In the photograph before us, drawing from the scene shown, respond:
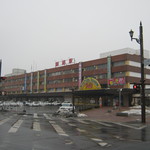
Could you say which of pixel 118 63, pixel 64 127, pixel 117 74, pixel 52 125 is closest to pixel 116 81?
pixel 117 74

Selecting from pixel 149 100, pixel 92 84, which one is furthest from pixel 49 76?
pixel 149 100

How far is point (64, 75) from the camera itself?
7919 centimetres

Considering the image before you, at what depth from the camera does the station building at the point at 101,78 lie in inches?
2193

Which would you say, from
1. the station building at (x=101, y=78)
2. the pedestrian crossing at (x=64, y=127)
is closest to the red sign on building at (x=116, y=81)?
the station building at (x=101, y=78)

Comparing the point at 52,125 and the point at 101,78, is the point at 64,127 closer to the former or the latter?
the point at 52,125

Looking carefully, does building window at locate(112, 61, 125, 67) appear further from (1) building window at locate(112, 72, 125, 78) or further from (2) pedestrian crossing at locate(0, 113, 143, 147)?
(2) pedestrian crossing at locate(0, 113, 143, 147)

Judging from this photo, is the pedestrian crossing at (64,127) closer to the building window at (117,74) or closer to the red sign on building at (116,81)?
the red sign on building at (116,81)

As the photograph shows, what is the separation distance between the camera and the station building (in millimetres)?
55697

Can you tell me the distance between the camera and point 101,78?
6431cm

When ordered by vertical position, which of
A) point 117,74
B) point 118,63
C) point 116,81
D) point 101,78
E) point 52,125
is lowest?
point 52,125

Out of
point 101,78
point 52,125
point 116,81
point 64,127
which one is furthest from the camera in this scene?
point 101,78

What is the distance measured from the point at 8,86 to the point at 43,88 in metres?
33.4

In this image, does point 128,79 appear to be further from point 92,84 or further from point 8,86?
point 8,86

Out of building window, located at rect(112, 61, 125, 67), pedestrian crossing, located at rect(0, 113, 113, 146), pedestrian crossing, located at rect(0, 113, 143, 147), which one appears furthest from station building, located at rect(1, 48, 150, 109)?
pedestrian crossing, located at rect(0, 113, 143, 147)
